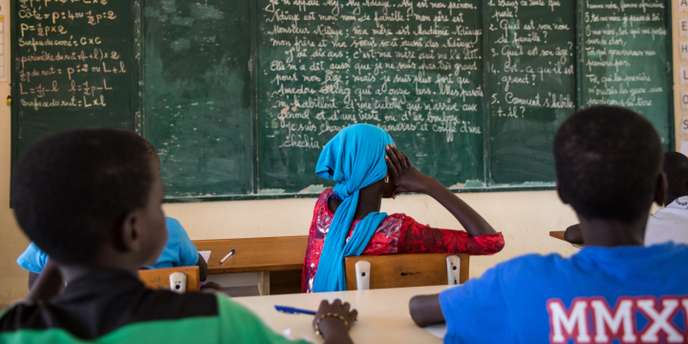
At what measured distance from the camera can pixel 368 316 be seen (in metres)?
1.34

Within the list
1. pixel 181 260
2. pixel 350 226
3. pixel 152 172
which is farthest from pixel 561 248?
pixel 152 172

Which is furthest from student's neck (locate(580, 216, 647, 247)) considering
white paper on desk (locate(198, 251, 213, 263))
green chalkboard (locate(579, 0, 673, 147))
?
green chalkboard (locate(579, 0, 673, 147))

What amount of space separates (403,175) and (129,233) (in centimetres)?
144

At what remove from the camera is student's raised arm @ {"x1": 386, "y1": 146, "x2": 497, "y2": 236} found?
190 cm

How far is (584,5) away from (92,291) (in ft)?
14.0

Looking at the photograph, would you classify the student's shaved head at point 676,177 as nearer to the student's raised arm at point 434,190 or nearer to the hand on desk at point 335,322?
the student's raised arm at point 434,190

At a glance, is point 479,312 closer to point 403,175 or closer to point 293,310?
point 293,310

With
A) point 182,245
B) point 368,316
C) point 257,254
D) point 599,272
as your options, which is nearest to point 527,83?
point 257,254

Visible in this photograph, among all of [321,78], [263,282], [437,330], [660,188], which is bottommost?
[263,282]

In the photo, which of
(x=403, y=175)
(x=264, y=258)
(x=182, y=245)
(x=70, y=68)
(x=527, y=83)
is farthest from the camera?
(x=527, y=83)

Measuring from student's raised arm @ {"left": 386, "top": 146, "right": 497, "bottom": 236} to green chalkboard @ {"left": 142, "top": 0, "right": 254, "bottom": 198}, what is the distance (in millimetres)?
1828

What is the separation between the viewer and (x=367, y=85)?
152 inches

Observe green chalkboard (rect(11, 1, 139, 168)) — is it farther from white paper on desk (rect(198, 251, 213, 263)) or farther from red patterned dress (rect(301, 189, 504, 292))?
red patterned dress (rect(301, 189, 504, 292))

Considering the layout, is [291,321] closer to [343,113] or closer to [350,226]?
[350,226]
